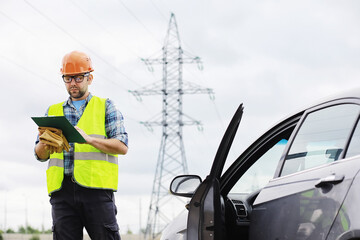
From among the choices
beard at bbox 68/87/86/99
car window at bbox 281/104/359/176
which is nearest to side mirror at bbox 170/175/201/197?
car window at bbox 281/104/359/176

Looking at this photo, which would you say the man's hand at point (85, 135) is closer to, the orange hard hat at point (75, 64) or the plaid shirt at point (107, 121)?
the plaid shirt at point (107, 121)

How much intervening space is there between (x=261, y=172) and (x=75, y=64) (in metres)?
2.30

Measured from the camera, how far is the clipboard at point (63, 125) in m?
5.20

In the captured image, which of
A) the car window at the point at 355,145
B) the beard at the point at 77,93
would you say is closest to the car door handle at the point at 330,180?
the car window at the point at 355,145

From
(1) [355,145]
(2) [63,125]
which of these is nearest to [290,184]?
(1) [355,145]

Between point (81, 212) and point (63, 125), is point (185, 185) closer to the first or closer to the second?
point (63, 125)

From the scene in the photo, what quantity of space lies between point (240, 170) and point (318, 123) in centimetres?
82

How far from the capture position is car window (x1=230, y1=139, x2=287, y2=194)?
415 cm

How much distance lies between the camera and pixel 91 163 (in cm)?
564

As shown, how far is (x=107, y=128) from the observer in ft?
19.1

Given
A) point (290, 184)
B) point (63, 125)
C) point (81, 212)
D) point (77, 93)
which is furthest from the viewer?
point (77, 93)

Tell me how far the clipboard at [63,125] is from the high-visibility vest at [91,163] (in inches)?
11.3

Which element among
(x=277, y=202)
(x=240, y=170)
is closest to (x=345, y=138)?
(x=277, y=202)

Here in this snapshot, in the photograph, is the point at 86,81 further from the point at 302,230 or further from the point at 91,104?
the point at 302,230
